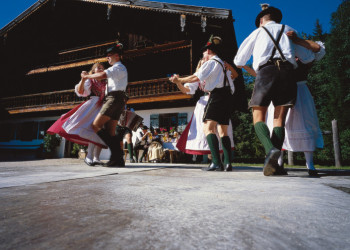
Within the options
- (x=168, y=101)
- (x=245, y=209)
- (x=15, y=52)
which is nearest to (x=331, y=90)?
(x=168, y=101)

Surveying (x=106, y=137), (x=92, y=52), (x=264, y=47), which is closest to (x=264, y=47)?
(x=264, y=47)

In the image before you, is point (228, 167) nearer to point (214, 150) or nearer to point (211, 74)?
point (214, 150)

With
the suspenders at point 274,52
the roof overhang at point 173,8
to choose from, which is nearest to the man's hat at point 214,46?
the suspenders at point 274,52

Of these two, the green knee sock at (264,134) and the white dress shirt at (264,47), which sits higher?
the white dress shirt at (264,47)

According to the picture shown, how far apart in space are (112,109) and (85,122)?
0.49 metres

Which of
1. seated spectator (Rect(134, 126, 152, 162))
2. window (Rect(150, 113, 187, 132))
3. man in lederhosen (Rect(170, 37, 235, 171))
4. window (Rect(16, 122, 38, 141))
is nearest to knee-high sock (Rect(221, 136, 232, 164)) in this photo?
man in lederhosen (Rect(170, 37, 235, 171))

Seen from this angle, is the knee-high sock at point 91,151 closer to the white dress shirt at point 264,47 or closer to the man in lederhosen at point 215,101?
the man in lederhosen at point 215,101

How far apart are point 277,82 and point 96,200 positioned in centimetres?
167

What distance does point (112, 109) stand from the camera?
9.37 ft

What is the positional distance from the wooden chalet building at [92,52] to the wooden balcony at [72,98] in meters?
0.04

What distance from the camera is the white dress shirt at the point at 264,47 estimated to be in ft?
6.12

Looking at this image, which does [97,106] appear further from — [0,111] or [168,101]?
[0,111]

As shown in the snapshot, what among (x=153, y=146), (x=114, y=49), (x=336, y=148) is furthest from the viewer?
(x=153, y=146)

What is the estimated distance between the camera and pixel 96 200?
70 centimetres
